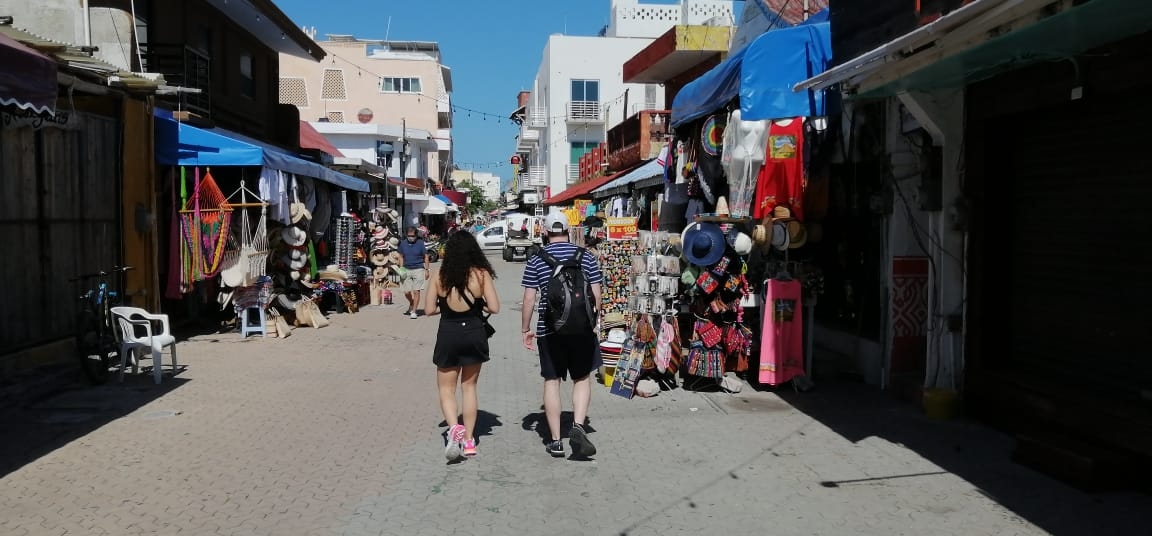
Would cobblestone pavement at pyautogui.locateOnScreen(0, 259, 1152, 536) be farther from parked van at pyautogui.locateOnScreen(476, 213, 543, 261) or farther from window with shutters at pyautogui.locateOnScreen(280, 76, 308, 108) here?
window with shutters at pyautogui.locateOnScreen(280, 76, 308, 108)

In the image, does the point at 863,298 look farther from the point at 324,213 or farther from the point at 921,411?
the point at 324,213

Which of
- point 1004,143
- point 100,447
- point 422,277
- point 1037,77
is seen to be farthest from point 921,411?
point 422,277

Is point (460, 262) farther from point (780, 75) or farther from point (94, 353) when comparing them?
point (94, 353)

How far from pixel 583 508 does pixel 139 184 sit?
27.1ft

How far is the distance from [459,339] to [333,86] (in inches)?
1923

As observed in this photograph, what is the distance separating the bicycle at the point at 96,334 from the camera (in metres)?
8.31

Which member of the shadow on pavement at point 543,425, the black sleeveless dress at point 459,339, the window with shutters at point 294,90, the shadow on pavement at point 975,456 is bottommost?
the shadow on pavement at point 543,425

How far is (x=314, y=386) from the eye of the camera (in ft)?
29.1

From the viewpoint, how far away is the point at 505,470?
5844 millimetres

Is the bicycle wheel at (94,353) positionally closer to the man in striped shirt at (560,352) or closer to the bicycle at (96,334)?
the bicycle at (96,334)

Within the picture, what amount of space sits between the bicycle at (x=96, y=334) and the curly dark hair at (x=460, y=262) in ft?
14.8

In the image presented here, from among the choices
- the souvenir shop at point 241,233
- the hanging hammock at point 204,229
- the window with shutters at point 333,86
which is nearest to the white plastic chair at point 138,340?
the hanging hammock at point 204,229

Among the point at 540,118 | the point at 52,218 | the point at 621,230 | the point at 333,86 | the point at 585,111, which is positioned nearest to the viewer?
the point at 52,218

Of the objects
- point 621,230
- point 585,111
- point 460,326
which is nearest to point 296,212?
point 621,230
